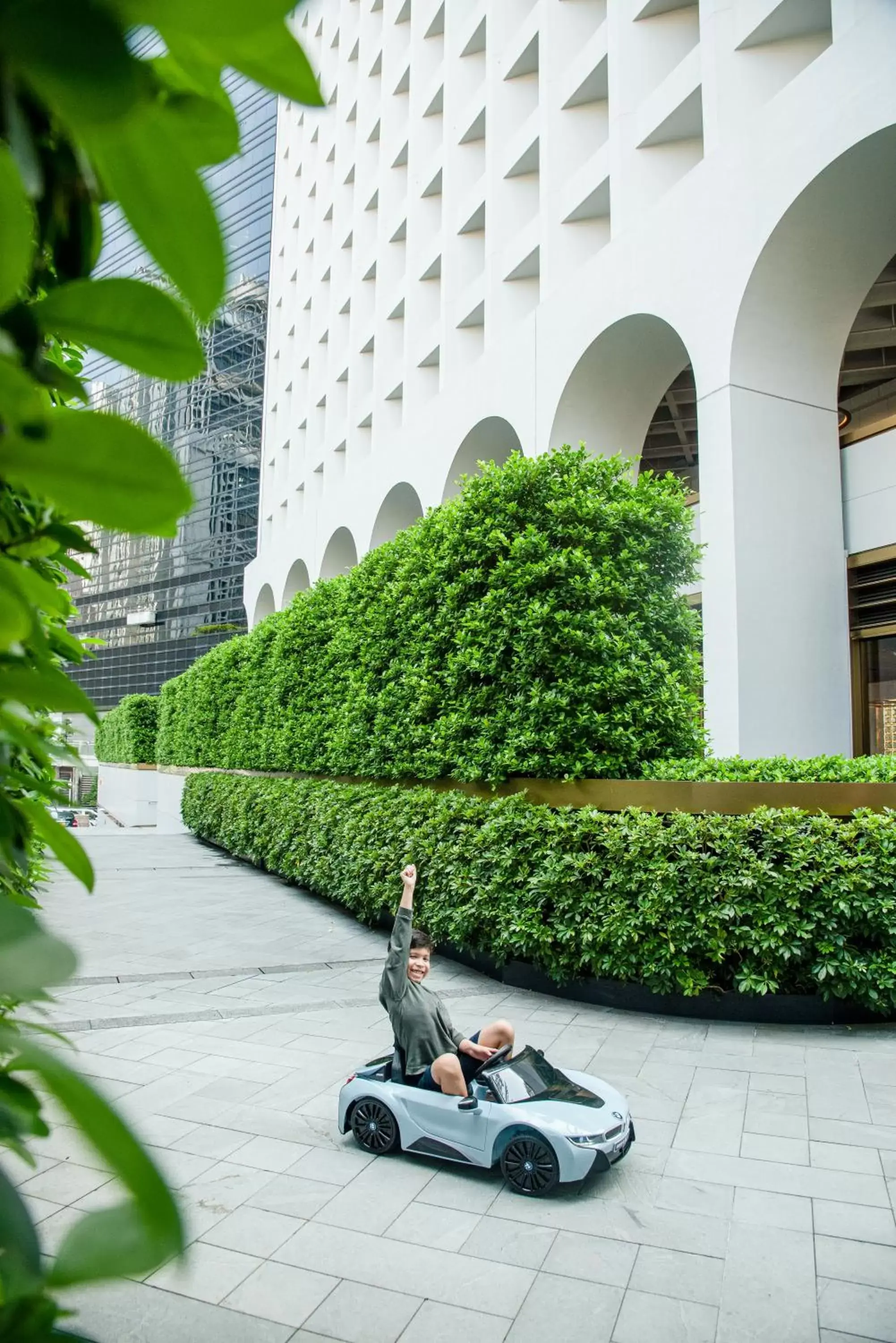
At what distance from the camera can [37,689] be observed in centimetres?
47

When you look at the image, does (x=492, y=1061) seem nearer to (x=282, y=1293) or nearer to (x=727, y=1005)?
(x=282, y=1293)

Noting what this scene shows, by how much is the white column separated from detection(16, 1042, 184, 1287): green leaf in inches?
373

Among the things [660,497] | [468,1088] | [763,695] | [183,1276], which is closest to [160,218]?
[183,1276]

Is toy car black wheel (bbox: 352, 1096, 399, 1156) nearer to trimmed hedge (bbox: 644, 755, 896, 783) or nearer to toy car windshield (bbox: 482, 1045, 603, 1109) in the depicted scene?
toy car windshield (bbox: 482, 1045, 603, 1109)

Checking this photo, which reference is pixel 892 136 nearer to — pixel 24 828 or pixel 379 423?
pixel 24 828

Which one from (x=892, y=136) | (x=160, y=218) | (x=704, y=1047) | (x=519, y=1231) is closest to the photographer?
(x=160, y=218)

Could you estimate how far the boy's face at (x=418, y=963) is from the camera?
5.27 meters

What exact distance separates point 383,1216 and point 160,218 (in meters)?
4.47

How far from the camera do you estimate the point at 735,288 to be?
9.99m

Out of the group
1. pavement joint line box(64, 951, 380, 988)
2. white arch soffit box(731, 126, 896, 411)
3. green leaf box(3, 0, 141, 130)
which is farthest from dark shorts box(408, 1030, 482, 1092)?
white arch soffit box(731, 126, 896, 411)

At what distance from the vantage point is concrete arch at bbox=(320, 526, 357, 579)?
80.2 ft

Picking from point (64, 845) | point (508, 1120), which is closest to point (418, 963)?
point (508, 1120)

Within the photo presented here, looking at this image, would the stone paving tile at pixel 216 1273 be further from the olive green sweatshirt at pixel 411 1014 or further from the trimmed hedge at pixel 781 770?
the trimmed hedge at pixel 781 770

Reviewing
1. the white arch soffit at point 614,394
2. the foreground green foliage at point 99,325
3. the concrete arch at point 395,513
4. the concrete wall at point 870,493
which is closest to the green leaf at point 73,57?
the foreground green foliage at point 99,325
